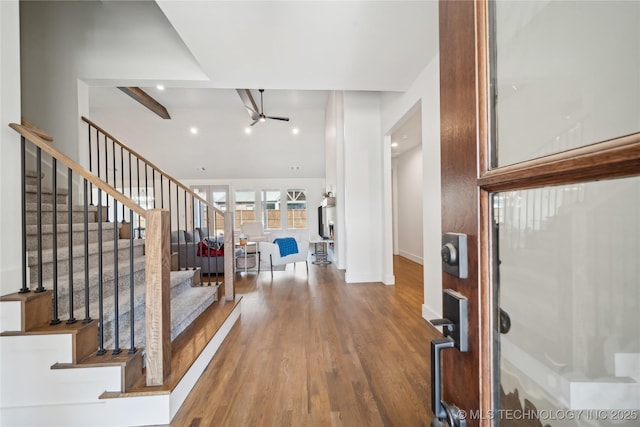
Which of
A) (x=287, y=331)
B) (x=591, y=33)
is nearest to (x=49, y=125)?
(x=287, y=331)

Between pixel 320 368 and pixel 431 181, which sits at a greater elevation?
pixel 431 181

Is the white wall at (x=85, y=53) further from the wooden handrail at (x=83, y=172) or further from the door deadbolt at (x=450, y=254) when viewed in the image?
the door deadbolt at (x=450, y=254)

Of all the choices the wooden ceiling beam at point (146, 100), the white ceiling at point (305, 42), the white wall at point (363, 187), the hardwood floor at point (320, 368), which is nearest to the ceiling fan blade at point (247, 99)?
the white ceiling at point (305, 42)

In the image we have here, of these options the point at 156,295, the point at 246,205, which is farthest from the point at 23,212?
the point at 246,205

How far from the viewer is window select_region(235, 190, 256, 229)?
877 cm

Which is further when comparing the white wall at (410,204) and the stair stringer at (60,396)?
the white wall at (410,204)

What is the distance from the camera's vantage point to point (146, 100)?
5449 millimetres

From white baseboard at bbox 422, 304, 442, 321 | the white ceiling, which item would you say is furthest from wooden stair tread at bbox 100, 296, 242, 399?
the white ceiling

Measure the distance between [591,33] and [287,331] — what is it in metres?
2.61

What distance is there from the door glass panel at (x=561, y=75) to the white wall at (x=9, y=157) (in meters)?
2.40

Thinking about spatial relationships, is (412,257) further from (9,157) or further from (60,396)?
(9,157)

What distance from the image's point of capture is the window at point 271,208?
888 centimetres

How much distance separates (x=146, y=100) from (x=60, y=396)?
5.95 meters

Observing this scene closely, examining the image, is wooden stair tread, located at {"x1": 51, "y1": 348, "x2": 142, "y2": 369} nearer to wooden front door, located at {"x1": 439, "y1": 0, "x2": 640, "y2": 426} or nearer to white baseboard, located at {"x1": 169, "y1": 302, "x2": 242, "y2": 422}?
white baseboard, located at {"x1": 169, "y1": 302, "x2": 242, "y2": 422}
